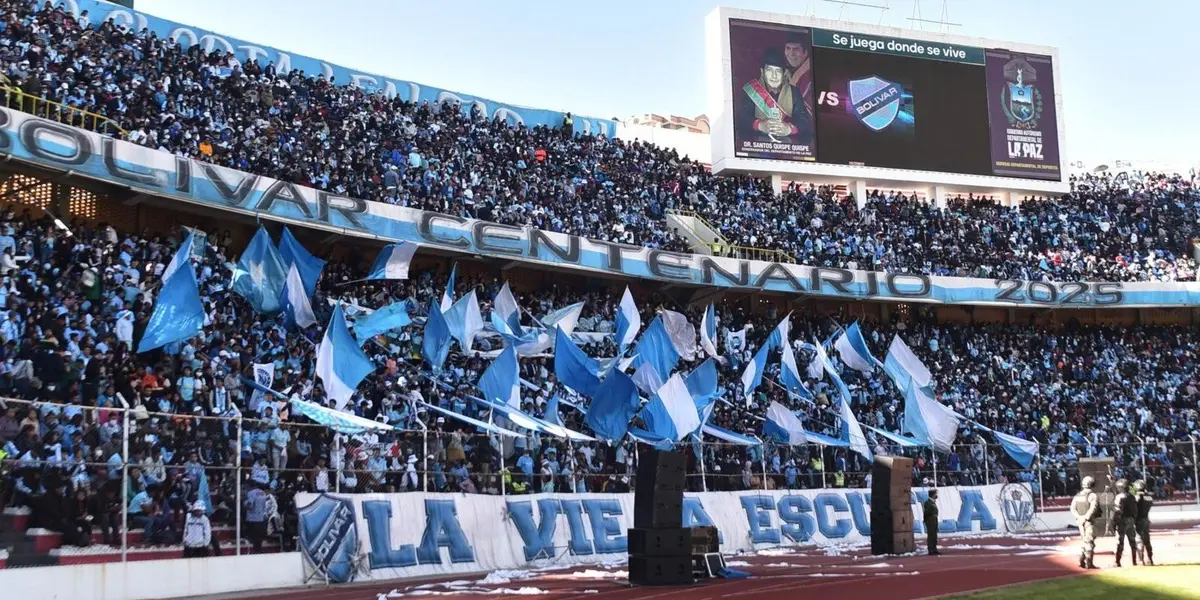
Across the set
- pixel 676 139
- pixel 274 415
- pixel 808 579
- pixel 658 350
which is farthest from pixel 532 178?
pixel 808 579

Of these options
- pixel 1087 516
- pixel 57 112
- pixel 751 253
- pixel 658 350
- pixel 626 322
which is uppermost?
pixel 57 112

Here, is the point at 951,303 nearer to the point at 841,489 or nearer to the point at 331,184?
the point at 841,489

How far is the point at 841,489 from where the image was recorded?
1268 inches

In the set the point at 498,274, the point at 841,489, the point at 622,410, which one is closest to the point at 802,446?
the point at 841,489

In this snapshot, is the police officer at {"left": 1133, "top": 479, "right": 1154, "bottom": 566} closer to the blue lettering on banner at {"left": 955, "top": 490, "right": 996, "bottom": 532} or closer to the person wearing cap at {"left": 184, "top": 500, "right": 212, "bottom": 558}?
the blue lettering on banner at {"left": 955, "top": 490, "right": 996, "bottom": 532}

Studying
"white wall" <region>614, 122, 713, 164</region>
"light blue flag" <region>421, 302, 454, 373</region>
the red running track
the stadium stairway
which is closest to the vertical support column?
"white wall" <region>614, 122, 713, 164</region>

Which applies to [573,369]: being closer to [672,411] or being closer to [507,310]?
[672,411]

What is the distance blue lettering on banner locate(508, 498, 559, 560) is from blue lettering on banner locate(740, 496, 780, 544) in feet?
20.3

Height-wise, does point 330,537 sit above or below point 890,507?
above

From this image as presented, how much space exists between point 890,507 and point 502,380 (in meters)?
8.26

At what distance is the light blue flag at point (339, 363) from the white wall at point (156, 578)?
152 inches

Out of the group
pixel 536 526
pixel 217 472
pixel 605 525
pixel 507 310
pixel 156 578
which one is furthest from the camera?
pixel 507 310

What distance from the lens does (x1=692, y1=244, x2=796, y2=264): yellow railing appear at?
4438 cm

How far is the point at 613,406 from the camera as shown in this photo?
27734 millimetres
